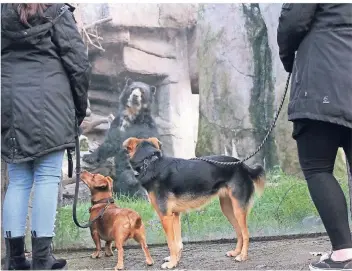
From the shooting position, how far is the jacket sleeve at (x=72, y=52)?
3.34 meters

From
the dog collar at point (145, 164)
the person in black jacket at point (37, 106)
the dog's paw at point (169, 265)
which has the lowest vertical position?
the dog's paw at point (169, 265)

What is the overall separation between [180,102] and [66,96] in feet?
6.00

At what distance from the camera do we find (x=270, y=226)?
5.11m

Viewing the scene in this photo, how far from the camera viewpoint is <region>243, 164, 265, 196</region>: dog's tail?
4.48m

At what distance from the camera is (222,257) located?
14.8ft

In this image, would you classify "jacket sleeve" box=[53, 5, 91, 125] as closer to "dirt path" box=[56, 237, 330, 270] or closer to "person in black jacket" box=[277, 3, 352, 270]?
"person in black jacket" box=[277, 3, 352, 270]

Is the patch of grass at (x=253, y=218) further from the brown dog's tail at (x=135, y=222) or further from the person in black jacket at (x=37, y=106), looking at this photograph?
the person in black jacket at (x=37, y=106)

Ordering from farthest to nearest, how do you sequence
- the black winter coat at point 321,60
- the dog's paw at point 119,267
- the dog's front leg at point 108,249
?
the dog's front leg at point 108,249 → the dog's paw at point 119,267 → the black winter coat at point 321,60

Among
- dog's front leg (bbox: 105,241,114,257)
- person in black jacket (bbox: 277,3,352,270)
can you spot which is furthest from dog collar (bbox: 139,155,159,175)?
person in black jacket (bbox: 277,3,352,270)

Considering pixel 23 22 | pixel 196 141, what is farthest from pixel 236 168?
pixel 23 22

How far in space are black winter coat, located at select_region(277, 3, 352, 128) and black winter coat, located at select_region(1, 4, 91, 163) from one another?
1.19 metres

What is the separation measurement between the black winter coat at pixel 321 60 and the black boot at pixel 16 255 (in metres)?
1.68

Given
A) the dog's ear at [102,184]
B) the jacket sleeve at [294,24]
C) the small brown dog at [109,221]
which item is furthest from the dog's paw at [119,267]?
A: the jacket sleeve at [294,24]

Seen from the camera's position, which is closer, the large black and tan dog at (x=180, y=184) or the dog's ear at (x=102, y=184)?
the large black and tan dog at (x=180, y=184)
